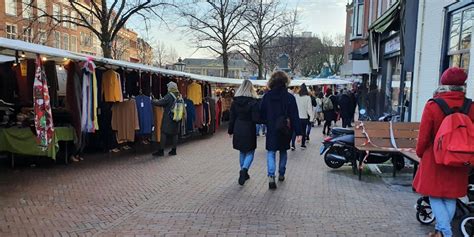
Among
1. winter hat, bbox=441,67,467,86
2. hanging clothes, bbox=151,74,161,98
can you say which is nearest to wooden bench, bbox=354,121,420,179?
winter hat, bbox=441,67,467,86

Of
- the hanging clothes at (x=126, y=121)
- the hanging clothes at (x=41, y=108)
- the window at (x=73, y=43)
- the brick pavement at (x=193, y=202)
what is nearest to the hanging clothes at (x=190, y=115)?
the hanging clothes at (x=126, y=121)

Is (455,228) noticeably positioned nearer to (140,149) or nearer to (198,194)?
(198,194)

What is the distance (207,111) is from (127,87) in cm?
440

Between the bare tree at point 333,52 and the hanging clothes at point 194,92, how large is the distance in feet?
161

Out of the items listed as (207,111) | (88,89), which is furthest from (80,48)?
(88,89)

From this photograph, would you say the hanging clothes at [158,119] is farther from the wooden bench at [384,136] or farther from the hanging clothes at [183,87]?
the wooden bench at [384,136]

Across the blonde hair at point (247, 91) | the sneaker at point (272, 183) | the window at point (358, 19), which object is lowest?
the sneaker at point (272, 183)

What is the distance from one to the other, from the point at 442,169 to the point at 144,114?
732 cm

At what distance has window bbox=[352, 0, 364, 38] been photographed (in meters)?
22.5

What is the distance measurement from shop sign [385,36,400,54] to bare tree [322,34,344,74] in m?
46.3

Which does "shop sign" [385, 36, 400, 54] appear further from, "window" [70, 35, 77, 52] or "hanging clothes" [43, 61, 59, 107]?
"window" [70, 35, 77, 52]

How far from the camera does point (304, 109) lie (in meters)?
12.1

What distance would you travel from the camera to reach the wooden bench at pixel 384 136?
25.4ft

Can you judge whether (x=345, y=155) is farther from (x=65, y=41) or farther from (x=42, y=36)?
(x=65, y=41)
